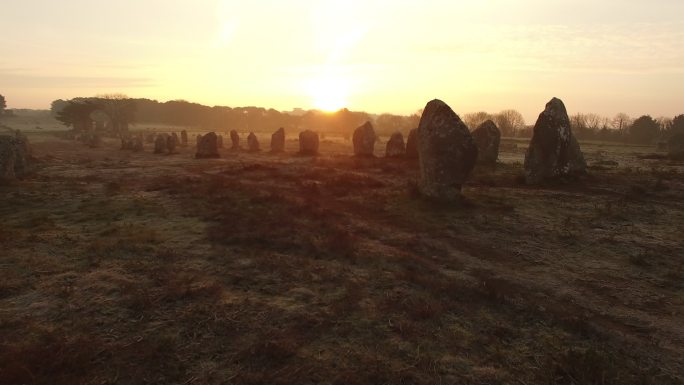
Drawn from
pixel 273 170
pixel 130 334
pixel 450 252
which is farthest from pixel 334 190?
pixel 130 334

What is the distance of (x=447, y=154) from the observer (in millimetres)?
17750

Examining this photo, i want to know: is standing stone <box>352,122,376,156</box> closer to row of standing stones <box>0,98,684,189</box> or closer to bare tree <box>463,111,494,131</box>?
row of standing stones <box>0,98,684,189</box>

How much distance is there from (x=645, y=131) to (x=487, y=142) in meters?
55.4

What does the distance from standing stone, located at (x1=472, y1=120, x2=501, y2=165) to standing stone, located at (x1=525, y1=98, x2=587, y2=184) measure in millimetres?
8883

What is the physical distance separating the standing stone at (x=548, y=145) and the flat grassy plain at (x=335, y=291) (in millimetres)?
5030

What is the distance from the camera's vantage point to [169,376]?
6082 mm

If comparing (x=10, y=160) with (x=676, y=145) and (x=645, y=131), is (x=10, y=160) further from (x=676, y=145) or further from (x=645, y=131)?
(x=645, y=131)

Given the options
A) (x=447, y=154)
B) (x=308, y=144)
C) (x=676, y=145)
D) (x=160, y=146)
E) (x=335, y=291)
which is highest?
(x=676, y=145)

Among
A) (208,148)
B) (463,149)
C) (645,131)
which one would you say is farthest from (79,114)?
(645,131)

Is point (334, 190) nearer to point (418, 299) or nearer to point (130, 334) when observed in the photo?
point (418, 299)

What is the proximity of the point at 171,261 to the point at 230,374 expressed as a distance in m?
5.00

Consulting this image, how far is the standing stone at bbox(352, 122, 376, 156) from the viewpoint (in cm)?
3644

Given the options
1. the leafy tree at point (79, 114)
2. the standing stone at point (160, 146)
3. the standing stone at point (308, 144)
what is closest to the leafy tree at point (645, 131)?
the standing stone at point (308, 144)

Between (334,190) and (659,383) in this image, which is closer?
(659,383)
